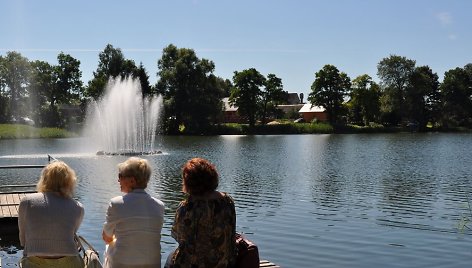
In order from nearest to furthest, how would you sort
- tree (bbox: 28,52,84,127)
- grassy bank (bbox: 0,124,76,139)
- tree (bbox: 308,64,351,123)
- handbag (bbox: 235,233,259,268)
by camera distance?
1. handbag (bbox: 235,233,259,268)
2. grassy bank (bbox: 0,124,76,139)
3. tree (bbox: 28,52,84,127)
4. tree (bbox: 308,64,351,123)

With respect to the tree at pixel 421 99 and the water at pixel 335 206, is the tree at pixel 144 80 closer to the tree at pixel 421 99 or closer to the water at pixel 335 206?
the tree at pixel 421 99

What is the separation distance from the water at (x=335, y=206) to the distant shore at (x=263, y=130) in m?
40.5

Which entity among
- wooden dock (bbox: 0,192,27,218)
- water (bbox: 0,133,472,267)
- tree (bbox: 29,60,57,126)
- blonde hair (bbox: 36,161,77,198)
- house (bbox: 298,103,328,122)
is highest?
tree (bbox: 29,60,57,126)

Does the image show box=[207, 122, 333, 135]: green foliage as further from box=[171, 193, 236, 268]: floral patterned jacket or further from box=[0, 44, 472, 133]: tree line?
box=[171, 193, 236, 268]: floral patterned jacket

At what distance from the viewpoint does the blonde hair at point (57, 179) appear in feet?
18.7

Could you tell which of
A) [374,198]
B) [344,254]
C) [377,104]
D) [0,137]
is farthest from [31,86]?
[344,254]

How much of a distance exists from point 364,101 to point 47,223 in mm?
102474

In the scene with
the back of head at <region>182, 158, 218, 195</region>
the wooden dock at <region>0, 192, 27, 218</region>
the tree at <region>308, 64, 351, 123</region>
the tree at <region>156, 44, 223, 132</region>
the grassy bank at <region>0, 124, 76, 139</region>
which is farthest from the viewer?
the tree at <region>308, 64, 351, 123</region>

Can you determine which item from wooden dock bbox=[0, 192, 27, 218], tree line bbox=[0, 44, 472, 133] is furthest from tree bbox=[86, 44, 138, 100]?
wooden dock bbox=[0, 192, 27, 218]

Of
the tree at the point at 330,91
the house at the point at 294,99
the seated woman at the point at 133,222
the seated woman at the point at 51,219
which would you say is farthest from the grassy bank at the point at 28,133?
the house at the point at 294,99

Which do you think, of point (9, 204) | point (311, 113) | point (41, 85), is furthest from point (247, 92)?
point (9, 204)

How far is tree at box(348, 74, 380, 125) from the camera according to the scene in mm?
105562

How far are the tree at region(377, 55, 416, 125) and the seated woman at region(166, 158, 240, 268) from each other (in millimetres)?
99953

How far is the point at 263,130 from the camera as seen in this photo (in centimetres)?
9075
